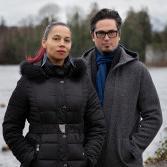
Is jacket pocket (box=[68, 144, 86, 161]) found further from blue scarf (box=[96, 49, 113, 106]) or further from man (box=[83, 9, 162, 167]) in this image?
blue scarf (box=[96, 49, 113, 106])

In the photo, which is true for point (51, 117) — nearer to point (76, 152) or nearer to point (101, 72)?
point (76, 152)

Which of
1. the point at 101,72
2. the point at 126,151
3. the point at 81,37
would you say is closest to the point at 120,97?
the point at 101,72

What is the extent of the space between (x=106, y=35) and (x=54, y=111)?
757 mm

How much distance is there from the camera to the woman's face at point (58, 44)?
134 inches

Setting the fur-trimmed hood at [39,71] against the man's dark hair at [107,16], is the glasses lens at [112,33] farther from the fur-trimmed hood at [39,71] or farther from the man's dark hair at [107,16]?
the fur-trimmed hood at [39,71]

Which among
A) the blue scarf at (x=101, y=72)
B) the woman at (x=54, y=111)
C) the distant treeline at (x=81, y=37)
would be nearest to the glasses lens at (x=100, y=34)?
the blue scarf at (x=101, y=72)

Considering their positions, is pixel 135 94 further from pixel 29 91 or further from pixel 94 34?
pixel 29 91

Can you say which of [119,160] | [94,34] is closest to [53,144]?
[119,160]

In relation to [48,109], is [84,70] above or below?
above

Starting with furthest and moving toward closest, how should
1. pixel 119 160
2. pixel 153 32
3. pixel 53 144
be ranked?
1. pixel 153 32
2. pixel 119 160
3. pixel 53 144

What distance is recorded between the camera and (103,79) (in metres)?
3.71

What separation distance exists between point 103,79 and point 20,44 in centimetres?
7916

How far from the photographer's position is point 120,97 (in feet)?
12.2

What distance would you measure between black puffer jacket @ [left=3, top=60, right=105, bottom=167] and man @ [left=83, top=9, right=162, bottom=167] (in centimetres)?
24
